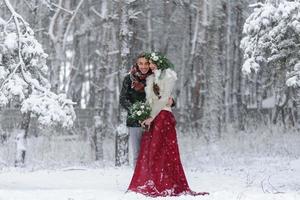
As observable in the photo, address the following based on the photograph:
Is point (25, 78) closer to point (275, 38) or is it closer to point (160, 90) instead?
point (160, 90)

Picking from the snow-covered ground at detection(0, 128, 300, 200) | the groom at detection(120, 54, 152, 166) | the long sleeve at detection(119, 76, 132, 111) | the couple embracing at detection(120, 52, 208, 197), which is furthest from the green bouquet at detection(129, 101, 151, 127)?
A: the snow-covered ground at detection(0, 128, 300, 200)

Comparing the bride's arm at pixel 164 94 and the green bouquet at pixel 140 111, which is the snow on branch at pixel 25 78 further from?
the bride's arm at pixel 164 94

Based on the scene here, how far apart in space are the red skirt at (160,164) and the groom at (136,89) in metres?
0.20

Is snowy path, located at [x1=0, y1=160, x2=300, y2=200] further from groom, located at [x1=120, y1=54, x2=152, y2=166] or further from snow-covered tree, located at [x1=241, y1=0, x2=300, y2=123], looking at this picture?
snow-covered tree, located at [x1=241, y1=0, x2=300, y2=123]

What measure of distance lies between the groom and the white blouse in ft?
0.51

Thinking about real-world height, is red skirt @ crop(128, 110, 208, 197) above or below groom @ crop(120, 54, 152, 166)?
below

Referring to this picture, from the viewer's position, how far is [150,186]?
8172 millimetres

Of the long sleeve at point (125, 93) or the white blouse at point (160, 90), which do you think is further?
the long sleeve at point (125, 93)

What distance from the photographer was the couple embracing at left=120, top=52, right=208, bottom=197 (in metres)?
8.24

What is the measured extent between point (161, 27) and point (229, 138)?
11.0 metres

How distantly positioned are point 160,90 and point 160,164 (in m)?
1.08

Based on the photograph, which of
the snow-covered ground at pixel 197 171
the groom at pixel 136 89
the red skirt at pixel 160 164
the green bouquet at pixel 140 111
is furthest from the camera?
the groom at pixel 136 89

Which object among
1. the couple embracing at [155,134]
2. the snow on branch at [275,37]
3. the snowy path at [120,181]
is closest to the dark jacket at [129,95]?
the couple embracing at [155,134]

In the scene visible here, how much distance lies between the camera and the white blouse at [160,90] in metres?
8.44
